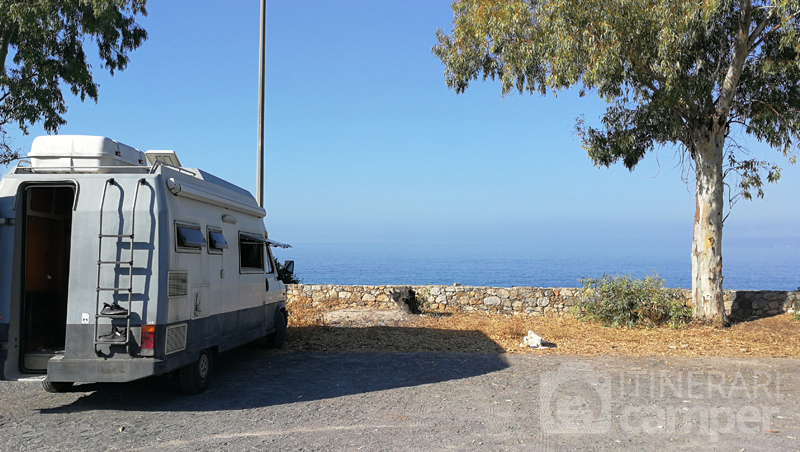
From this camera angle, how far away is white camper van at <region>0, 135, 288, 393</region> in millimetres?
6227

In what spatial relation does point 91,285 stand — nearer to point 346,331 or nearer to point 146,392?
point 146,392

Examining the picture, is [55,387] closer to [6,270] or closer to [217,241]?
[6,270]

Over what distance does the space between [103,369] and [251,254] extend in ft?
11.0

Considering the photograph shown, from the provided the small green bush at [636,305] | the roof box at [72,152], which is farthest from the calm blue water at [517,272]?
the roof box at [72,152]

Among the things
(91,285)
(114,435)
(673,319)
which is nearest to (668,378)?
(673,319)

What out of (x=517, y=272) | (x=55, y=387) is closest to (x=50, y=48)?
(x=55, y=387)

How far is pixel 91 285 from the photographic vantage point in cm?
630

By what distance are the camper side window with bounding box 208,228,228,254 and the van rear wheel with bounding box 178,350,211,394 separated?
128cm

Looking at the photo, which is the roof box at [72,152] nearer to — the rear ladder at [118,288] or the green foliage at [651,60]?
the rear ladder at [118,288]

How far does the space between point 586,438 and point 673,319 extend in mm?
8922

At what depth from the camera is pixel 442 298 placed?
16.6m

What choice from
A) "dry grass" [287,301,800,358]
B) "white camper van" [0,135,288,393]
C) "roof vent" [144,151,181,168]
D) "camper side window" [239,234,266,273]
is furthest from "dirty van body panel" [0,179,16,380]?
"dry grass" [287,301,800,358]

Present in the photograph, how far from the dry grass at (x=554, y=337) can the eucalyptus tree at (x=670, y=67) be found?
5.43 feet

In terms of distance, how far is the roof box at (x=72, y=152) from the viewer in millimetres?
6777
